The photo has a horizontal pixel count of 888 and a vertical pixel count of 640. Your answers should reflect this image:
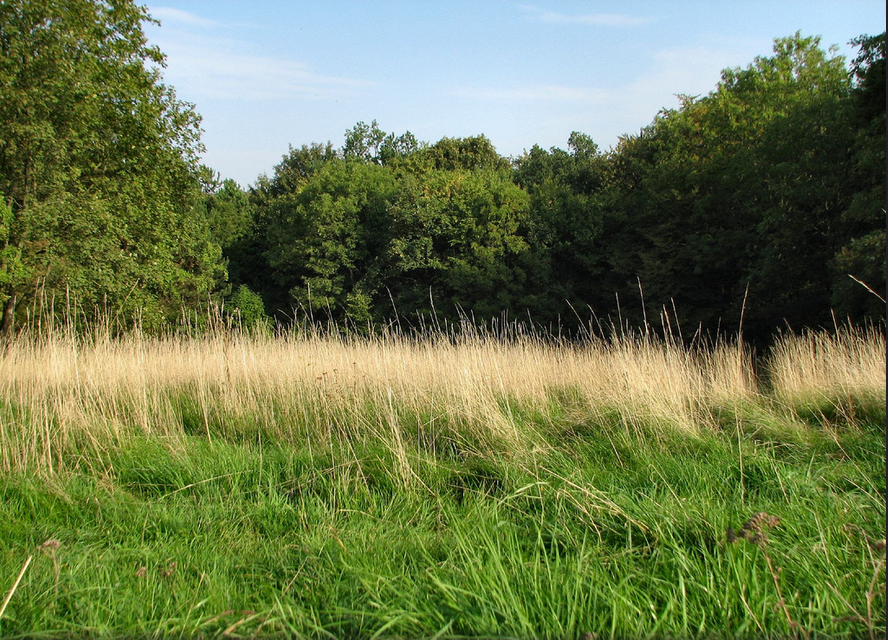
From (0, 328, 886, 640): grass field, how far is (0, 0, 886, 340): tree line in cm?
146

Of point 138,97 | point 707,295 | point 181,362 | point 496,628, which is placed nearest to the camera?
point 496,628

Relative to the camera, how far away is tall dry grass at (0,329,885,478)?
448 cm

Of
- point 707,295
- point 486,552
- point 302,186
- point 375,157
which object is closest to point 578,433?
point 486,552

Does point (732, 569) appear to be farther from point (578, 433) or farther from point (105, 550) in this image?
point (105, 550)

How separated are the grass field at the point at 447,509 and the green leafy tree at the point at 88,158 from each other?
9724 mm

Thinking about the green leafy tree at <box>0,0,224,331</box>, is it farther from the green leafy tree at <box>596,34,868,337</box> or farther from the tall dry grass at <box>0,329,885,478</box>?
the green leafy tree at <box>596,34,868,337</box>

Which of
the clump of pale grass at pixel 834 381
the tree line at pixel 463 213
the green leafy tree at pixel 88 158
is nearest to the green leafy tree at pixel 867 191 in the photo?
the tree line at pixel 463 213

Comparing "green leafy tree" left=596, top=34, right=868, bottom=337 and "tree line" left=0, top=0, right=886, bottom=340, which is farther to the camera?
"green leafy tree" left=596, top=34, right=868, bottom=337

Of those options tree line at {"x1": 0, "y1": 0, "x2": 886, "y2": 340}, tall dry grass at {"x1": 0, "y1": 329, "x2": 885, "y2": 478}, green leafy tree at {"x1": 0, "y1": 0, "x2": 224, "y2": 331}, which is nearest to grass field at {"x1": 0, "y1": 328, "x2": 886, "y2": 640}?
tall dry grass at {"x1": 0, "y1": 329, "x2": 885, "y2": 478}

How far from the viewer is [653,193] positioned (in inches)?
1101

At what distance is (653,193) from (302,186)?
71.7 ft

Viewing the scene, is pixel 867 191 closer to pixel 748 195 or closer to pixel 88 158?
pixel 748 195

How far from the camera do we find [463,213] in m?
31.5

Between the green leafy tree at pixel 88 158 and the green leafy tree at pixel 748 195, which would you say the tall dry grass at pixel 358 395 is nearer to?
the green leafy tree at pixel 88 158
